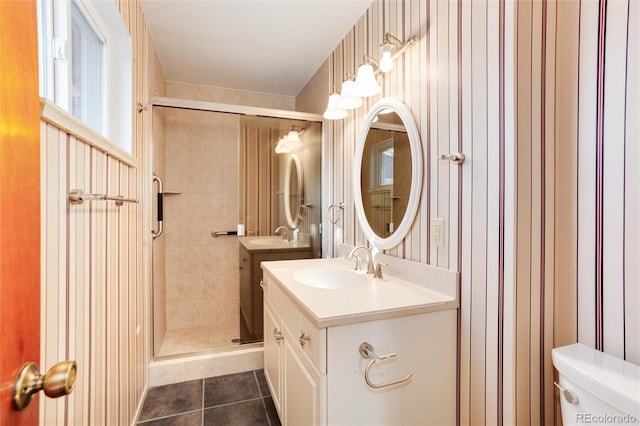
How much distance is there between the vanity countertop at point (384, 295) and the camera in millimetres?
1041

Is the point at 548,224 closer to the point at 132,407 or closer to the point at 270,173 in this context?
the point at 270,173

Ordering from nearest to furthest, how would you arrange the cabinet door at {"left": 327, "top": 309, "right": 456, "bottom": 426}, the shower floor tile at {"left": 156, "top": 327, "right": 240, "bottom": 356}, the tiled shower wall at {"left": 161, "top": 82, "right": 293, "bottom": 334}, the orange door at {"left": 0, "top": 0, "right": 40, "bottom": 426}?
the orange door at {"left": 0, "top": 0, "right": 40, "bottom": 426}, the cabinet door at {"left": 327, "top": 309, "right": 456, "bottom": 426}, the shower floor tile at {"left": 156, "top": 327, "right": 240, "bottom": 356}, the tiled shower wall at {"left": 161, "top": 82, "right": 293, "bottom": 334}

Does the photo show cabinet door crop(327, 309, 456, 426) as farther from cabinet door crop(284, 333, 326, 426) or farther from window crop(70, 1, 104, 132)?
window crop(70, 1, 104, 132)

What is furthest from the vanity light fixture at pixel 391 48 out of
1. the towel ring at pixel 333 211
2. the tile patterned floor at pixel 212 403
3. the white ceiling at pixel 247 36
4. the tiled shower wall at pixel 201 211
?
the tile patterned floor at pixel 212 403

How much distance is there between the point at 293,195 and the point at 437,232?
4.73 feet

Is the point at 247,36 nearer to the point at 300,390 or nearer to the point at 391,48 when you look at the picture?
the point at 391,48

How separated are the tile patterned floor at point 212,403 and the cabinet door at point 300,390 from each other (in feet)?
1.32

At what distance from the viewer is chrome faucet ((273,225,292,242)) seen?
2.48m

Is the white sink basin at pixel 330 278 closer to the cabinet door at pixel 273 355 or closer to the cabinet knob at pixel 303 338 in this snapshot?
the cabinet door at pixel 273 355

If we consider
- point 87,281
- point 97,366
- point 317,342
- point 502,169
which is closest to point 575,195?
point 502,169

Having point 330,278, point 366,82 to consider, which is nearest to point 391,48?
point 366,82

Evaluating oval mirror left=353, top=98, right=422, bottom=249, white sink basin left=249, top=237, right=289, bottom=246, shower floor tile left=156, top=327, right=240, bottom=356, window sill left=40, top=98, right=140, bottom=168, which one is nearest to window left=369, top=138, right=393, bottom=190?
oval mirror left=353, top=98, right=422, bottom=249

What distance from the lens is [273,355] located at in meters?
1.69

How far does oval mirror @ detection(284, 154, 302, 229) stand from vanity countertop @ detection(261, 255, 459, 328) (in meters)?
0.92
